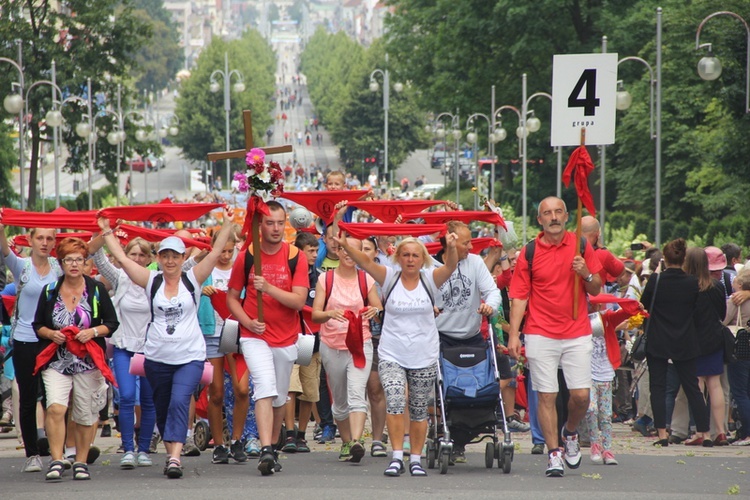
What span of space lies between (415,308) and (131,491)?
2377 mm

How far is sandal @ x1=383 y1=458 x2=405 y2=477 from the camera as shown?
10125mm

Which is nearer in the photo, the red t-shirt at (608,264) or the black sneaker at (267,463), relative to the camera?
the black sneaker at (267,463)

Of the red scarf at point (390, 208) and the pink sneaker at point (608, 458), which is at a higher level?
the red scarf at point (390, 208)

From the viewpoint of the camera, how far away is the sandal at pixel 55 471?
9992mm

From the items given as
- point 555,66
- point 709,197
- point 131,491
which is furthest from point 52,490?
point 709,197

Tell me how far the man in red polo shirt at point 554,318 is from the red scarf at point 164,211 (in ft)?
8.31

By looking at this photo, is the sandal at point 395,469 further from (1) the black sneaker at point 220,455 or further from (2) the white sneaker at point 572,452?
(1) the black sneaker at point 220,455

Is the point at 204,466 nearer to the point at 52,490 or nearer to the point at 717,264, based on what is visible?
the point at 52,490

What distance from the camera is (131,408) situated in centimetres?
1110

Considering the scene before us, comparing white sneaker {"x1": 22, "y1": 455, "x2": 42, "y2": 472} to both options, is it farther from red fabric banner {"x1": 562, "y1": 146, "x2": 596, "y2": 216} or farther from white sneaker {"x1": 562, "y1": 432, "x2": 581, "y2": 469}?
red fabric banner {"x1": 562, "y1": 146, "x2": 596, "y2": 216}

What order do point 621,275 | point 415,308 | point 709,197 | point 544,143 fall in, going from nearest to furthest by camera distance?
point 415,308 → point 621,275 → point 709,197 → point 544,143

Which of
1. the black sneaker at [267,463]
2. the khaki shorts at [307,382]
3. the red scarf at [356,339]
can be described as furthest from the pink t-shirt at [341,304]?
the black sneaker at [267,463]

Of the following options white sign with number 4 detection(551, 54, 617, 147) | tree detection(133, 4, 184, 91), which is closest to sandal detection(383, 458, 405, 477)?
white sign with number 4 detection(551, 54, 617, 147)

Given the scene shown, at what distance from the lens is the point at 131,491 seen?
939 centimetres
